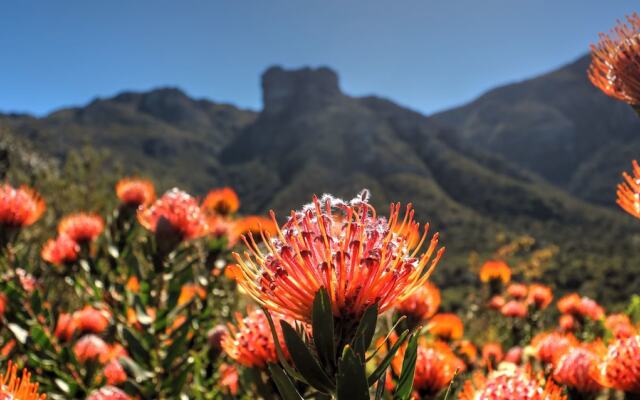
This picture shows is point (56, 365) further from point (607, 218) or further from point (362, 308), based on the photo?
point (607, 218)

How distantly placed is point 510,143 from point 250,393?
185060 mm

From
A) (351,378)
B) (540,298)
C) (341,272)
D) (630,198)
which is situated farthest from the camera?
(540,298)

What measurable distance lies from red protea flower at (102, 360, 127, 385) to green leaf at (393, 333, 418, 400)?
2.23 m

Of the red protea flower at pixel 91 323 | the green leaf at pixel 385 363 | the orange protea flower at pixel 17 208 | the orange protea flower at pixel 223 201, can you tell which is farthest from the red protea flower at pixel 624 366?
the orange protea flower at pixel 223 201

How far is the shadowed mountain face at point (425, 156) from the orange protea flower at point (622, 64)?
42.7 metres

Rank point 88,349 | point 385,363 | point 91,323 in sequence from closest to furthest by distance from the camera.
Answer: point 385,363 < point 88,349 < point 91,323

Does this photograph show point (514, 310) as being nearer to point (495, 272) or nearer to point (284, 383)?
point (495, 272)

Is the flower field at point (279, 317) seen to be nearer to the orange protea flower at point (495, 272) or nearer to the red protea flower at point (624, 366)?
the red protea flower at point (624, 366)

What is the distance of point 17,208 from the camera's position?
3.02 metres

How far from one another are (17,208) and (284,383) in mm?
2768

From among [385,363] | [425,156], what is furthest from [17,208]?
[425,156]

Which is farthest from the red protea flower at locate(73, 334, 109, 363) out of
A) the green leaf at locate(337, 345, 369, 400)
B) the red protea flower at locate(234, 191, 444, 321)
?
the green leaf at locate(337, 345, 369, 400)

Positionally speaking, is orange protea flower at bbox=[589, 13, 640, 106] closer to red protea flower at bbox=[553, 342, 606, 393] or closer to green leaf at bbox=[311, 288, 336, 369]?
red protea flower at bbox=[553, 342, 606, 393]

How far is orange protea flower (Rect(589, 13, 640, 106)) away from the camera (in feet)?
6.68
